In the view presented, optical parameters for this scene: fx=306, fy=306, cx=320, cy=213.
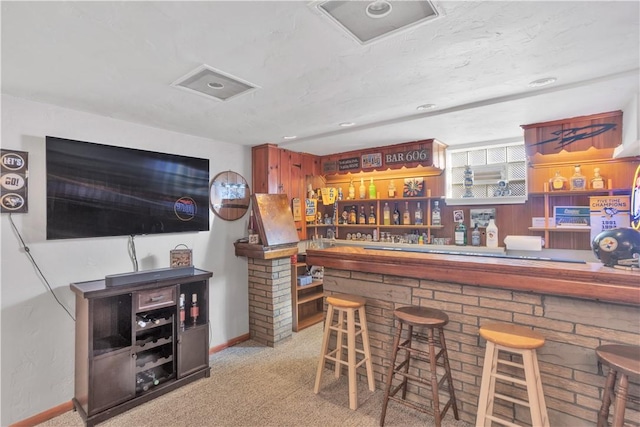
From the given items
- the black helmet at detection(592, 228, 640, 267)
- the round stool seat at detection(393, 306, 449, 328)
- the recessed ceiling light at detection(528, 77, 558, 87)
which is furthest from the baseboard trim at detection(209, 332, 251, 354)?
the recessed ceiling light at detection(528, 77, 558, 87)

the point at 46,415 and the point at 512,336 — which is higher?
the point at 512,336

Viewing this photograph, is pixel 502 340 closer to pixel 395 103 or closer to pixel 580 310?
pixel 580 310

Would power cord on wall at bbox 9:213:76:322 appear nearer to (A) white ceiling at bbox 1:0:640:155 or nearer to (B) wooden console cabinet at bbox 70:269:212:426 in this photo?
(B) wooden console cabinet at bbox 70:269:212:426

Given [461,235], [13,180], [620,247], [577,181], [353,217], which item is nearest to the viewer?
[620,247]

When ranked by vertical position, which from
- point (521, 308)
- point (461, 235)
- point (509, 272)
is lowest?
point (521, 308)

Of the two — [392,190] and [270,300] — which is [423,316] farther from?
[392,190]

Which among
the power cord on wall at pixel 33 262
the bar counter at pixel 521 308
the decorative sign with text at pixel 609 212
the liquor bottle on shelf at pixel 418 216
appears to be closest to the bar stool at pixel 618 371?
the bar counter at pixel 521 308

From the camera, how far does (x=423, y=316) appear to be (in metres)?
2.05

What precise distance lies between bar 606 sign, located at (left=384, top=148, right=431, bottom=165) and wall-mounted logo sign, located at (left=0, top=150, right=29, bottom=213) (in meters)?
3.54

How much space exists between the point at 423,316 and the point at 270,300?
6.56ft

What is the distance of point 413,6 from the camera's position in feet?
4.19

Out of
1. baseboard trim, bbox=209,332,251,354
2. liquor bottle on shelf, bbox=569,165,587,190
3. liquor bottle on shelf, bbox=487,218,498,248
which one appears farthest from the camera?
liquor bottle on shelf, bbox=487,218,498,248

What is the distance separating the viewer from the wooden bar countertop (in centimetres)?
160

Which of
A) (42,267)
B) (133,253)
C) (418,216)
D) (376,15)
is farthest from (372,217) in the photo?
(42,267)
